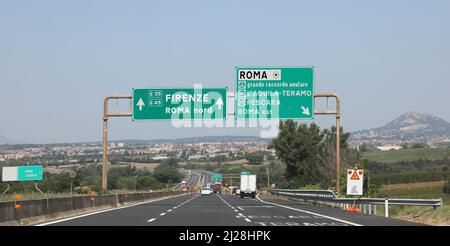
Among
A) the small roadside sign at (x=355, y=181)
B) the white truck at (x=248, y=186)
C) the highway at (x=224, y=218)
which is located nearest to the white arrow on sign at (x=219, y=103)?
the small roadside sign at (x=355, y=181)

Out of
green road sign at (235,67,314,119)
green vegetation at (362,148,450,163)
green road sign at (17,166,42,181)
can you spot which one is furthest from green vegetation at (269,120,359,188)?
green road sign at (17,166,42,181)

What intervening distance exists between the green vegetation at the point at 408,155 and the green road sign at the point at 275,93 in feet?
404

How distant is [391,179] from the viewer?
114812mm

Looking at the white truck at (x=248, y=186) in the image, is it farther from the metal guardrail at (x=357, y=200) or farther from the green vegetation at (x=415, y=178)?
the green vegetation at (x=415, y=178)

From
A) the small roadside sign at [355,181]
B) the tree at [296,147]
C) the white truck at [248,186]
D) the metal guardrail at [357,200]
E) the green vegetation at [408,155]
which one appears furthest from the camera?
the green vegetation at [408,155]

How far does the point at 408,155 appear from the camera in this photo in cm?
17712

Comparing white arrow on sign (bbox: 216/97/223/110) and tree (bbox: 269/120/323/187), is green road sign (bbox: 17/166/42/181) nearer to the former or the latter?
white arrow on sign (bbox: 216/97/223/110)

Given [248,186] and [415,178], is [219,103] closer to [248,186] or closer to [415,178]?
[248,186]

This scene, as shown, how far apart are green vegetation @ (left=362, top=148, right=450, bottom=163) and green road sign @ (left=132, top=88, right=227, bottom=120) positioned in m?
124

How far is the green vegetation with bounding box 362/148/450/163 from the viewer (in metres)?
166

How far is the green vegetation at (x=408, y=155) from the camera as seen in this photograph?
16600cm

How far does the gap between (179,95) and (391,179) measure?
262ft
